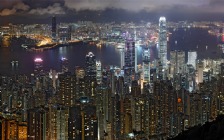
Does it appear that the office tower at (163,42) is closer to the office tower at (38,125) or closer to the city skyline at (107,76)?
the city skyline at (107,76)

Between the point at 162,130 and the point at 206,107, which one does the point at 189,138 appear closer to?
the point at 162,130

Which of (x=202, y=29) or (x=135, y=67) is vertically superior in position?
(x=202, y=29)

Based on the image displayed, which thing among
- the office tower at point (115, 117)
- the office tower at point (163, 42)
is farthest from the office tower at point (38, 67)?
the office tower at point (163, 42)

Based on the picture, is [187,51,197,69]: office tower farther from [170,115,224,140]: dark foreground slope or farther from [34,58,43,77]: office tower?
[170,115,224,140]: dark foreground slope

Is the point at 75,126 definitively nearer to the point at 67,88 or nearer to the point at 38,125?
the point at 38,125

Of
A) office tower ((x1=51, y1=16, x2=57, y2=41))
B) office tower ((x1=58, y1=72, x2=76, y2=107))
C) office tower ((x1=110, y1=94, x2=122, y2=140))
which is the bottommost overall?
office tower ((x1=110, y1=94, x2=122, y2=140))

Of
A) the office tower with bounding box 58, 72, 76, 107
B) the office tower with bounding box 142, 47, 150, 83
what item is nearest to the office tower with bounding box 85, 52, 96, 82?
the office tower with bounding box 58, 72, 76, 107

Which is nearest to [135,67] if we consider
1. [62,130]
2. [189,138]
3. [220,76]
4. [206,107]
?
[220,76]

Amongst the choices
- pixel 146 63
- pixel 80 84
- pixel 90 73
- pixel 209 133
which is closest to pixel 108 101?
pixel 80 84
